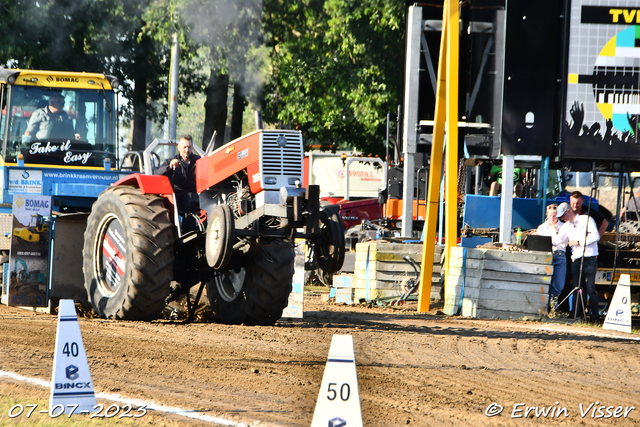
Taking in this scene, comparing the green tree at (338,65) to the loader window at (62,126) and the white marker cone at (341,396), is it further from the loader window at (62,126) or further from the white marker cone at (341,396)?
the white marker cone at (341,396)

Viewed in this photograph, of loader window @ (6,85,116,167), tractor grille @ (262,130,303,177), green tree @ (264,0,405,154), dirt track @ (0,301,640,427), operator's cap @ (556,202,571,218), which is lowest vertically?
dirt track @ (0,301,640,427)

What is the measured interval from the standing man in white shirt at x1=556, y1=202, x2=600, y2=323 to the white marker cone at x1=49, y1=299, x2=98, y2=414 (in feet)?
29.1

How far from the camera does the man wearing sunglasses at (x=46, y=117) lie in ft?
43.2

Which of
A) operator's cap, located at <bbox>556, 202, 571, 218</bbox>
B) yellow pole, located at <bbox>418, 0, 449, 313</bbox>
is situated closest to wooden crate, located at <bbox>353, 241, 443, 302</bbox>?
yellow pole, located at <bbox>418, 0, 449, 313</bbox>

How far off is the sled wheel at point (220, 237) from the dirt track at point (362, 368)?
784 millimetres

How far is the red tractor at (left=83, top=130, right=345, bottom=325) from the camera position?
8047 mm

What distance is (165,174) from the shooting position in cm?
922

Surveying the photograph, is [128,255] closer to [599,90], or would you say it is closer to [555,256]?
[555,256]

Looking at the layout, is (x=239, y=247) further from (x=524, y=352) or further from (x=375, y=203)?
(x=375, y=203)

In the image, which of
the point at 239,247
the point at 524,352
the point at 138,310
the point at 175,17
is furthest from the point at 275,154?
the point at 175,17

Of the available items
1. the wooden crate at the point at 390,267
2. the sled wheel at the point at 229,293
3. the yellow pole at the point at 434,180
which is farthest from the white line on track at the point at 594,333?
the sled wheel at the point at 229,293

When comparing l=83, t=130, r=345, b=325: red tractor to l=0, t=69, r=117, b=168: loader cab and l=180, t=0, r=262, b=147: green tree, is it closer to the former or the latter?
l=0, t=69, r=117, b=168: loader cab

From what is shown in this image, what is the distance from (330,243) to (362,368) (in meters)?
1.74

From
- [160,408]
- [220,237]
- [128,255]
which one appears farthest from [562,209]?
[160,408]
